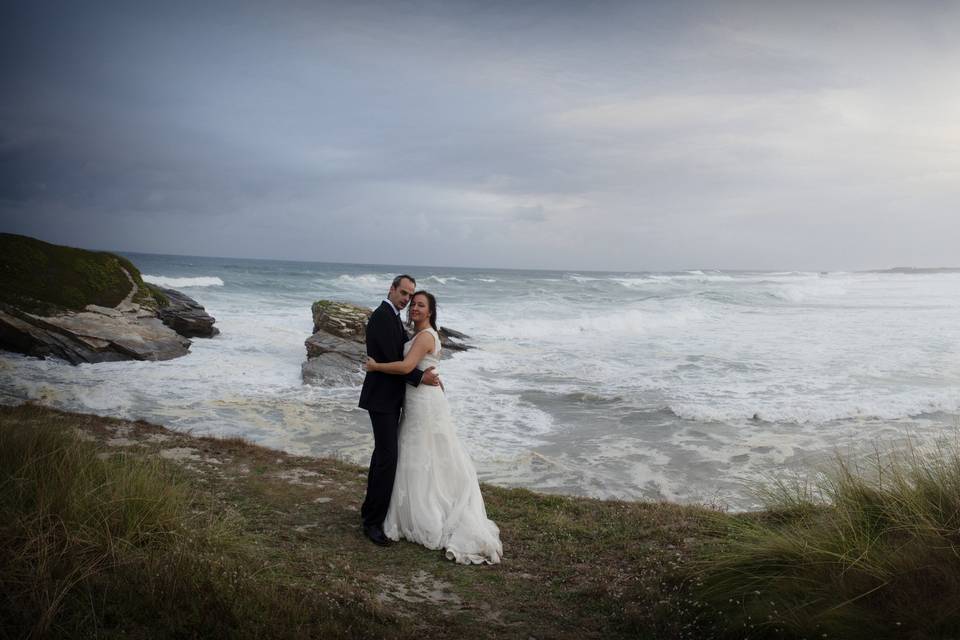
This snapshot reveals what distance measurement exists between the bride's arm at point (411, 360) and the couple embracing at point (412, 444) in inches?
0.4

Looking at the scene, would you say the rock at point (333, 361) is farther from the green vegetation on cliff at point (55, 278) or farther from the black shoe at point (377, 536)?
the black shoe at point (377, 536)

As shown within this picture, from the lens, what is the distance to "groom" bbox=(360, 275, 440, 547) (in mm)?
6625

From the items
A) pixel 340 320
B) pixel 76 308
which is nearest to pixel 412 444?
pixel 340 320

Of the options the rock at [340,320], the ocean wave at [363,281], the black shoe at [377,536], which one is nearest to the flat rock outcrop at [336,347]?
the rock at [340,320]

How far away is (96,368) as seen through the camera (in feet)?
55.3

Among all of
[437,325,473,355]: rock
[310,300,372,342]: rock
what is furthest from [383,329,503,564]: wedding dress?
[437,325,473,355]: rock

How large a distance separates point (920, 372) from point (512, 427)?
14.6 metres

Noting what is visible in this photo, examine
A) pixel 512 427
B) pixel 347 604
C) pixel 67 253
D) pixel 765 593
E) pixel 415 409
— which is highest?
pixel 67 253

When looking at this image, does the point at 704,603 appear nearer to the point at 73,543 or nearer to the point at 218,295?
the point at 73,543

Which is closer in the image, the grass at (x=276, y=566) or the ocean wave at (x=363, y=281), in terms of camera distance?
the grass at (x=276, y=566)

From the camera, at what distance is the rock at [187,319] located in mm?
23594

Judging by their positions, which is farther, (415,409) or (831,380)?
(831,380)

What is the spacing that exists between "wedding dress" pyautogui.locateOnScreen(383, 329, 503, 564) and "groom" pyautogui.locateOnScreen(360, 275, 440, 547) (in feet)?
0.34

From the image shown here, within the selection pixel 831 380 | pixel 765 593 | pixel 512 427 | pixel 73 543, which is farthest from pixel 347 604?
pixel 831 380
